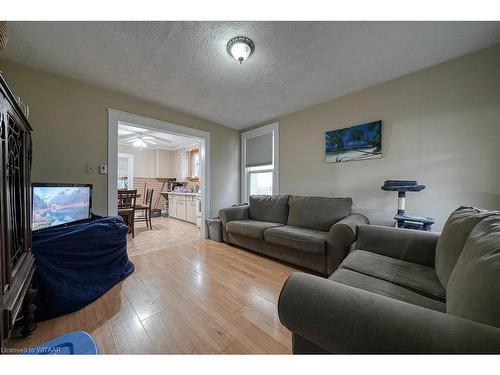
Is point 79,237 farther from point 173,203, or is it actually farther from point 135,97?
point 173,203

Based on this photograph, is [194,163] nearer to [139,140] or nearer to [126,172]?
[139,140]

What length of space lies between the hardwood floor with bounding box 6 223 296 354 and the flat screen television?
78 cm

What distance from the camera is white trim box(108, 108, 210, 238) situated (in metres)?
2.44

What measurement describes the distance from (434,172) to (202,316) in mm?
2675

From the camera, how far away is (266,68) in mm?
1975

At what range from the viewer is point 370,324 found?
22.1 inches

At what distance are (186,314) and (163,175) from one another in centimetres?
551

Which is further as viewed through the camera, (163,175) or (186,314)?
(163,175)

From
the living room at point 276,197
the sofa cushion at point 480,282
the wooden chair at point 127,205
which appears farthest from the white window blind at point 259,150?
the sofa cushion at point 480,282

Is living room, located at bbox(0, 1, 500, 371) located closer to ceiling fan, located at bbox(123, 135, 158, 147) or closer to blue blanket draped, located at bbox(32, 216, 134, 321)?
blue blanket draped, located at bbox(32, 216, 134, 321)

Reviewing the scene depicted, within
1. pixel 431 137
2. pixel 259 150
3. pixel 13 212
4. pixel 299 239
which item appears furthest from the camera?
pixel 259 150

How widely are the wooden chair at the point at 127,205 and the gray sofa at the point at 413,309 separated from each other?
11.9 ft

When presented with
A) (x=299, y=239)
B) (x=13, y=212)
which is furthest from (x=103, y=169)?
(x=299, y=239)
